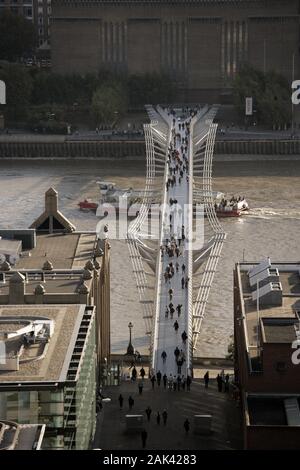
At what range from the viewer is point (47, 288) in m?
16.0

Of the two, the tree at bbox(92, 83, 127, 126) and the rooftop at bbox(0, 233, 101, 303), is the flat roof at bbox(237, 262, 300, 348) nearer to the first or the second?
the rooftop at bbox(0, 233, 101, 303)

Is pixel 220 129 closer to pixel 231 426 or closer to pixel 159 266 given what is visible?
pixel 159 266

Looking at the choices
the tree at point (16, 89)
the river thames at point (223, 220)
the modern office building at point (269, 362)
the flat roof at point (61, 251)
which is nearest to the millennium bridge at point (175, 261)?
the river thames at point (223, 220)

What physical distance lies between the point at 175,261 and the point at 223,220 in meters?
11.5

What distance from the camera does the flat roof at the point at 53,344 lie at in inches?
449

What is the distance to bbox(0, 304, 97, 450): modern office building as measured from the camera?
439 inches

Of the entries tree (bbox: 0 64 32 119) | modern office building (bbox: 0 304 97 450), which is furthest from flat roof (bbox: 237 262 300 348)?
tree (bbox: 0 64 32 119)

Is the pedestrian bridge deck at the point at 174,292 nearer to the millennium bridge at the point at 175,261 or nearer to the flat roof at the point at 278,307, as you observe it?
the millennium bridge at the point at 175,261

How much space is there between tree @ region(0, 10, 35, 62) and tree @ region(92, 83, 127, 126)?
8291 mm

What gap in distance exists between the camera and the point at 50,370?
1158cm

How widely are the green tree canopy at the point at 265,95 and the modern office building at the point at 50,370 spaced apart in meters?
36.4

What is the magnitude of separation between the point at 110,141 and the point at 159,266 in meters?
26.2

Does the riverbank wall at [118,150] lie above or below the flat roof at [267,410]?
above
